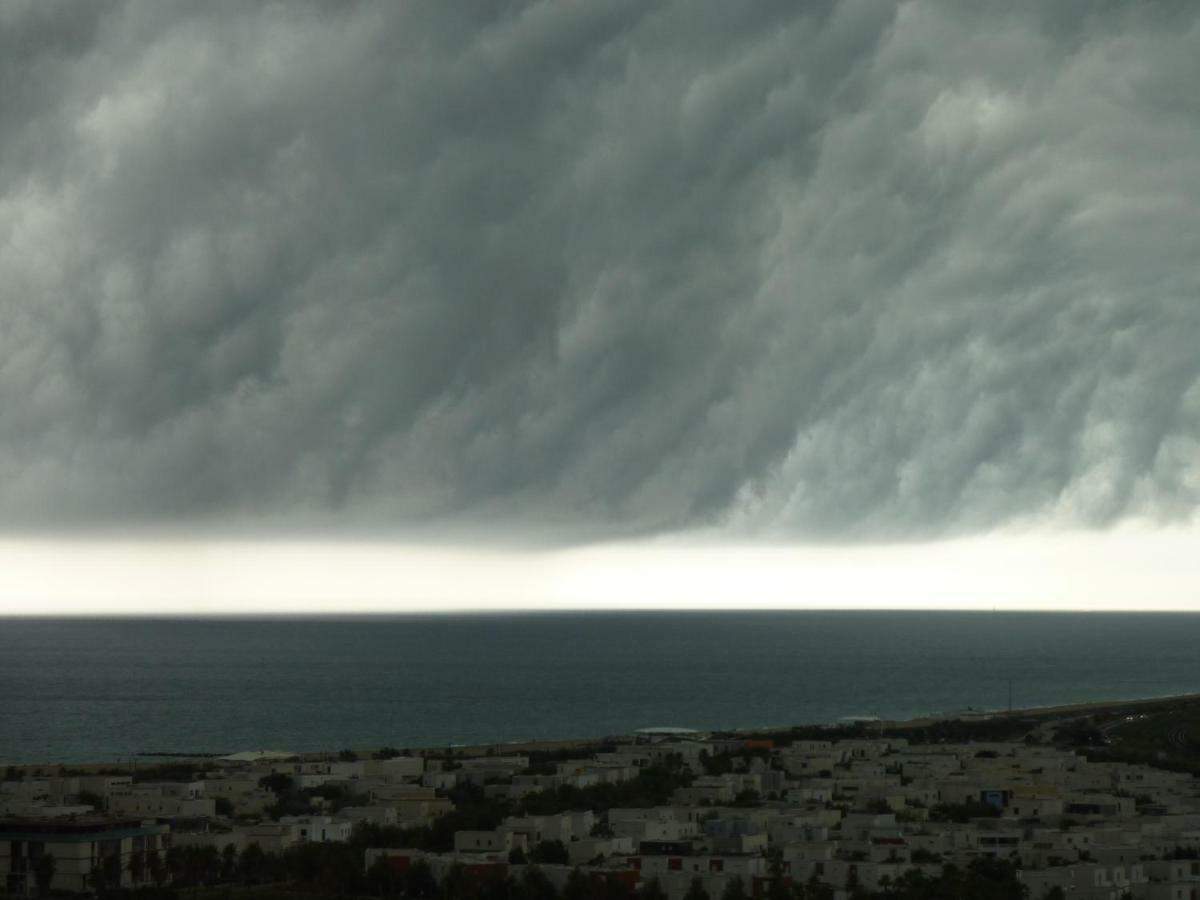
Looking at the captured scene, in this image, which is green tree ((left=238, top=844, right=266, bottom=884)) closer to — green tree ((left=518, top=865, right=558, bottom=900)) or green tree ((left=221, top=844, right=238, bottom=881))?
green tree ((left=221, top=844, right=238, bottom=881))

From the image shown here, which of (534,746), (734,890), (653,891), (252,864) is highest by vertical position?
(734,890)

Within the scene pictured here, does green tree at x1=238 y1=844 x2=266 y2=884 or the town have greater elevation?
the town

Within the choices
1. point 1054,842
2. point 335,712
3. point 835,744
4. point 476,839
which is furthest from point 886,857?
point 335,712

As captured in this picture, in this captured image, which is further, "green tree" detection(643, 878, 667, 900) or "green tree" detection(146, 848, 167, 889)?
"green tree" detection(146, 848, 167, 889)

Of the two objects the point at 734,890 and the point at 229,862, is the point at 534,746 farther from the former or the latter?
the point at 734,890

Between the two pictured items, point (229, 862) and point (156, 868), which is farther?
point (229, 862)

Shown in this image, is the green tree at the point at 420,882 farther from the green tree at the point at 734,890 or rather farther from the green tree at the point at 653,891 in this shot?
the green tree at the point at 734,890

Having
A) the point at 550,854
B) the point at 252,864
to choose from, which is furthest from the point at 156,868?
the point at 550,854

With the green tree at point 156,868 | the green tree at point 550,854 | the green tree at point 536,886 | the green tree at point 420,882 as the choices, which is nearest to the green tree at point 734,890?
the green tree at point 536,886

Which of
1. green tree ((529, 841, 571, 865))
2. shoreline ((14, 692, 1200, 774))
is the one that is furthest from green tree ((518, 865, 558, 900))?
shoreline ((14, 692, 1200, 774))
